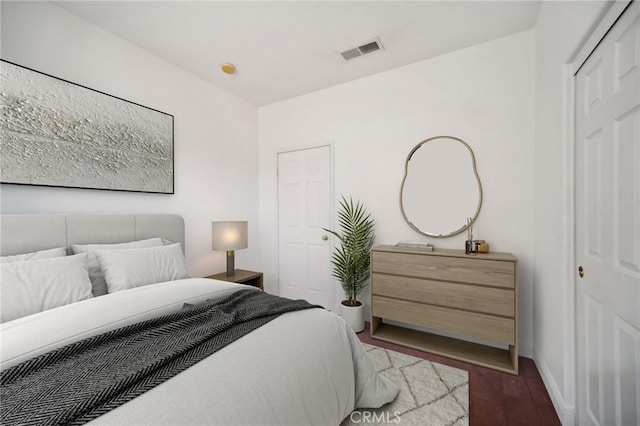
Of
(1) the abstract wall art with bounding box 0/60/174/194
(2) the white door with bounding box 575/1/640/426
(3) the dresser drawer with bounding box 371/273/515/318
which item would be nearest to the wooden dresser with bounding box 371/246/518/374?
(3) the dresser drawer with bounding box 371/273/515/318

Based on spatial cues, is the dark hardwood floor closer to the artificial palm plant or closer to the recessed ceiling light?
the artificial palm plant

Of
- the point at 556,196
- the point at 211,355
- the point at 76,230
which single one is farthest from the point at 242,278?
the point at 556,196

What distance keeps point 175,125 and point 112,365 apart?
2.41m

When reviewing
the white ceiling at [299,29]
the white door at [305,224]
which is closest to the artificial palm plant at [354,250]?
the white door at [305,224]

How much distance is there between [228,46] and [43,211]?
192cm

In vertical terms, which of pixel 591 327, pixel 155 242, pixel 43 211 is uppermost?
pixel 43 211

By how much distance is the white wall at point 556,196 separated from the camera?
1.46 metres

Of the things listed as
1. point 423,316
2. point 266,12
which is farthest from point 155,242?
point 423,316

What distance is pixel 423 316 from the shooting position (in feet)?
7.48

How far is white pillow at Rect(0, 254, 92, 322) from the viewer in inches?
51.6

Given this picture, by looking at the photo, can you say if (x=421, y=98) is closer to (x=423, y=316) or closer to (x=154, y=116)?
(x=423, y=316)

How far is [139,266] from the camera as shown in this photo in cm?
187

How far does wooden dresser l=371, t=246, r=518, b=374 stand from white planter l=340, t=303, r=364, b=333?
0.16 meters

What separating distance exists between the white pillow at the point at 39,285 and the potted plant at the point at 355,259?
1999 millimetres
